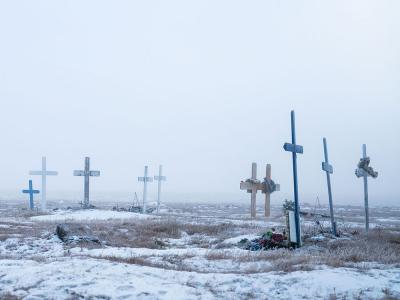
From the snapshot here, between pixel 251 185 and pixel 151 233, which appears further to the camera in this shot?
pixel 251 185

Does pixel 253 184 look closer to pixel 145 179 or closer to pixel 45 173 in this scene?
pixel 145 179

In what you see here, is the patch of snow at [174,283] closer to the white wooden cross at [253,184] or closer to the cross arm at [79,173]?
the white wooden cross at [253,184]

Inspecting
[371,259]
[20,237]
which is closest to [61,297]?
[371,259]

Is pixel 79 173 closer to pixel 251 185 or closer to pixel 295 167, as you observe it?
pixel 251 185

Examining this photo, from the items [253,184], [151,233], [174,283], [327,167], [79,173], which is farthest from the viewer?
[79,173]

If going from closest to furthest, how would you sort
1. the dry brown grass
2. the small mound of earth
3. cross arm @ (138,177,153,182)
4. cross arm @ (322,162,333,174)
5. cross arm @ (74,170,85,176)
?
the small mound of earth, the dry brown grass, cross arm @ (322,162,333,174), cross arm @ (74,170,85,176), cross arm @ (138,177,153,182)

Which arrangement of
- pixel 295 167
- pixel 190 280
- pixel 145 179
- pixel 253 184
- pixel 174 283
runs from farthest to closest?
pixel 145 179
pixel 253 184
pixel 295 167
pixel 190 280
pixel 174 283

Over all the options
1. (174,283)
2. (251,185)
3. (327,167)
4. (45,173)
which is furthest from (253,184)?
(174,283)

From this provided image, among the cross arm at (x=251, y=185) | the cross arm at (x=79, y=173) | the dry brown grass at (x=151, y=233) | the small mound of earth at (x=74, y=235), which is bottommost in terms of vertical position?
the dry brown grass at (x=151, y=233)

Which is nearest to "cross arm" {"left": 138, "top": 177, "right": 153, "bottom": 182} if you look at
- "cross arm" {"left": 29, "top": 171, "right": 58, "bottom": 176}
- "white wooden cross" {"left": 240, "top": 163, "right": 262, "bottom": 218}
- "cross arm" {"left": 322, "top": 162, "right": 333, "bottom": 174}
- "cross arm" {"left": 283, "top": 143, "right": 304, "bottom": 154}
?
"cross arm" {"left": 29, "top": 171, "right": 58, "bottom": 176}

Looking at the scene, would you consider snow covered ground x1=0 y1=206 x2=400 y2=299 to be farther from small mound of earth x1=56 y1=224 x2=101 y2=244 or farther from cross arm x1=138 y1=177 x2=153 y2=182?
cross arm x1=138 y1=177 x2=153 y2=182

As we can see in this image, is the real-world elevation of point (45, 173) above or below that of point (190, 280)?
above

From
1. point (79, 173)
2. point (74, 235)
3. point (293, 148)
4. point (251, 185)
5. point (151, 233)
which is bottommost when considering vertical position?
point (151, 233)

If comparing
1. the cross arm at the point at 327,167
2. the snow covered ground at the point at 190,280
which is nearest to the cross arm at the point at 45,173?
the cross arm at the point at 327,167
